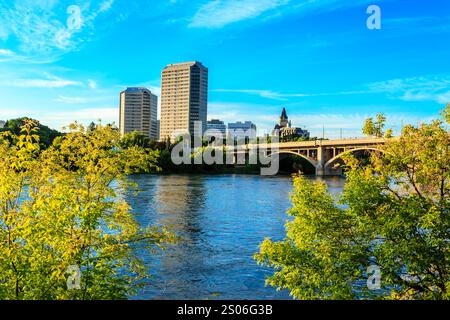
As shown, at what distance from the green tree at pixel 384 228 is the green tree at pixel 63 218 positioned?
15.6 feet

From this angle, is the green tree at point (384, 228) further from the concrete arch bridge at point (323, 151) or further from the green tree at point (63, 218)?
the concrete arch bridge at point (323, 151)

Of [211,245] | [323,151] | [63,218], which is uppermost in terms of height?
[323,151]

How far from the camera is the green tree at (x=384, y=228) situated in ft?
41.1

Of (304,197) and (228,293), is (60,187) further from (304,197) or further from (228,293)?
(228,293)

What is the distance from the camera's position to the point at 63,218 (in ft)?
36.1

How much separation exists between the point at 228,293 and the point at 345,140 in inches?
3746

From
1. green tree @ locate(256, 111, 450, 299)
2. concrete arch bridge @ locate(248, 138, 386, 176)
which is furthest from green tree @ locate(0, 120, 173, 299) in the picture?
concrete arch bridge @ locate(248, 138, 386, 176)

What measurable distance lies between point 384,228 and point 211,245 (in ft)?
65.3

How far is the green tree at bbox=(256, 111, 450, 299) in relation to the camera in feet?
41.1

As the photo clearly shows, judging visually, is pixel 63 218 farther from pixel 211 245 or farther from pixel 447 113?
pixel 211 245

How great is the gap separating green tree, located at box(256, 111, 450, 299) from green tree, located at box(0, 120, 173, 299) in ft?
15.6

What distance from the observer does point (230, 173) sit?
142m

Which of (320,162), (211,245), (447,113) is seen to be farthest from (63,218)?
(320,162)

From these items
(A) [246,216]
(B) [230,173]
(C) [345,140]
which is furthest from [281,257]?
(B) [230,173]
